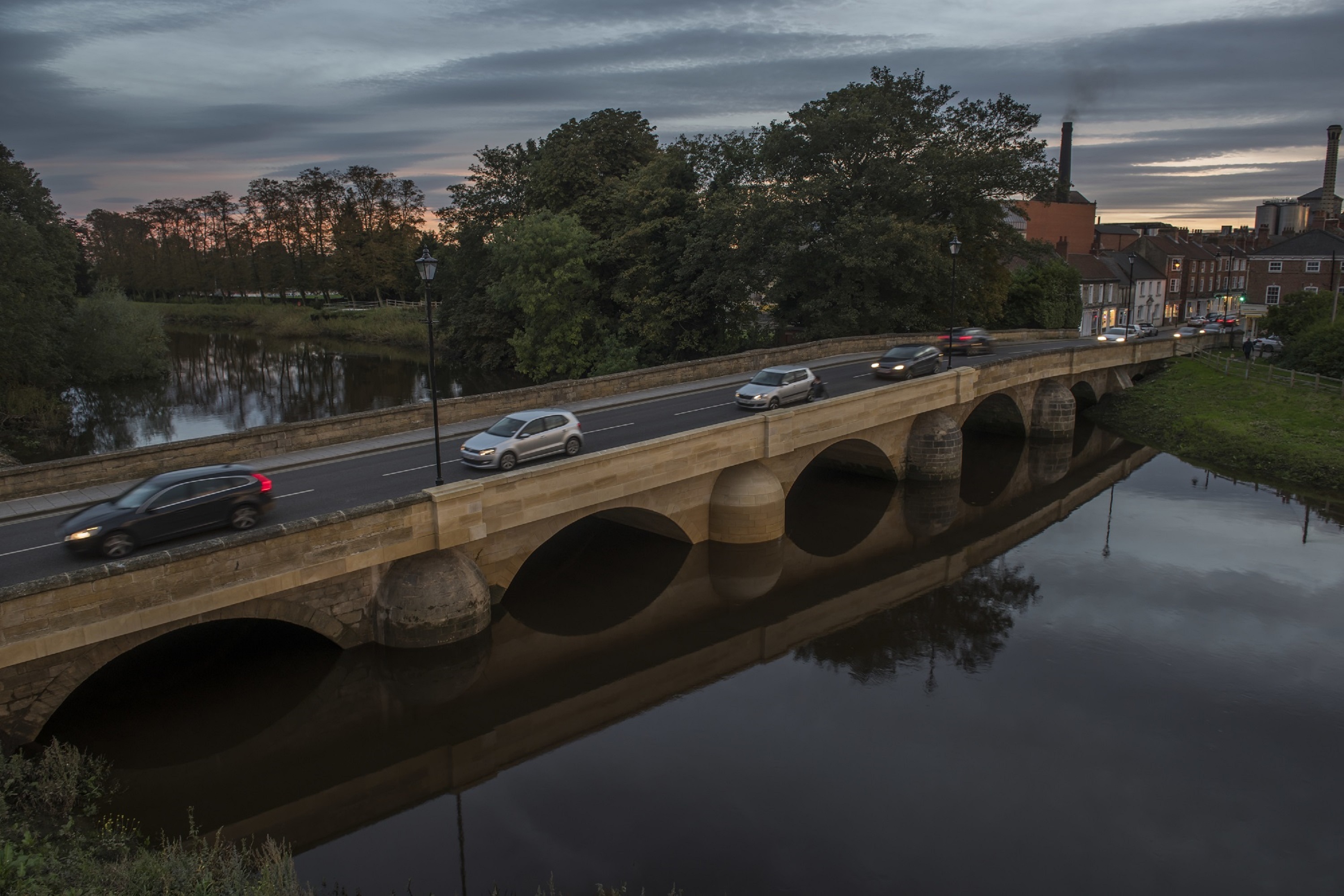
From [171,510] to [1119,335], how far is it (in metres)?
51.3

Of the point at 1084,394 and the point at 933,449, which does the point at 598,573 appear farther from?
the point at 1084,394

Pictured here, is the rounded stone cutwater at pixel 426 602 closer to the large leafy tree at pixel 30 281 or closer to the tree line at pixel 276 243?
the large leafy tree at pixel 30 281

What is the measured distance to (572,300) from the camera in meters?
53.1

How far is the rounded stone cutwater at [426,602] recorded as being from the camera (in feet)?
62.3

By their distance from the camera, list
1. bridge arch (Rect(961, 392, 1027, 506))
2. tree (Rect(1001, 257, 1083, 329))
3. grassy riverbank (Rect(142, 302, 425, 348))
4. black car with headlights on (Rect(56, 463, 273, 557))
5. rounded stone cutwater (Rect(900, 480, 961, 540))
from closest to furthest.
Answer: black car with headlights on (Rect(56, 463, 273, 557))
rounded stone cutwater (Rect(900, 480, 961, 540))
bridge arch (Rect(961, 392, 1027, 506))
tree (Rect(1001, 257, 1083, 329))
grassy riverbank (Rect(142, 302, 425, 348))

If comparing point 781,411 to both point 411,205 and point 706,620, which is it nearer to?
point 706,620

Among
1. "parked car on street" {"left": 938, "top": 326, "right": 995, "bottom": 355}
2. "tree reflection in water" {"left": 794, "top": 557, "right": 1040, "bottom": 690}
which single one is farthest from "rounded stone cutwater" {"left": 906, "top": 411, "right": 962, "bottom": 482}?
"tree reflection in water" {"left": 794, "top": 557, "right": 1040, "bottom": 690}

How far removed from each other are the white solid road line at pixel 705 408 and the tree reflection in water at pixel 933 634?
979cm

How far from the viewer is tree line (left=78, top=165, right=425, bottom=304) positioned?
100312 millimetres

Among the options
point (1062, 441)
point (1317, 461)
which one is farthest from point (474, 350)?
point (1317, 461)

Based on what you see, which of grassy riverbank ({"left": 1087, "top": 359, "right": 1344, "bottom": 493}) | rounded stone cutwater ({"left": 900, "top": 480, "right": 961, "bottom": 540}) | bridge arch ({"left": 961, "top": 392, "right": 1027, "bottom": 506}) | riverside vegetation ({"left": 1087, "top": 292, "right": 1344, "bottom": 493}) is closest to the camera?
rounded stone cutwater ({"left": 900, "top": 480, "right": 961, "bottom": 540})

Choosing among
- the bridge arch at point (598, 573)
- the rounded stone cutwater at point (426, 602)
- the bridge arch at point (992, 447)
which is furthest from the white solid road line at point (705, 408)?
the rounded stone cutwater at point (426, 602)

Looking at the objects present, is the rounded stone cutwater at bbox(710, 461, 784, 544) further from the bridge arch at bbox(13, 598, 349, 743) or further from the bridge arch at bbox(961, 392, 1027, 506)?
the bridge arch at bbox(13, 598, 349, 743)

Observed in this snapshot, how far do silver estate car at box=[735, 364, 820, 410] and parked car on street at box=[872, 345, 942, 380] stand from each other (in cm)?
553
